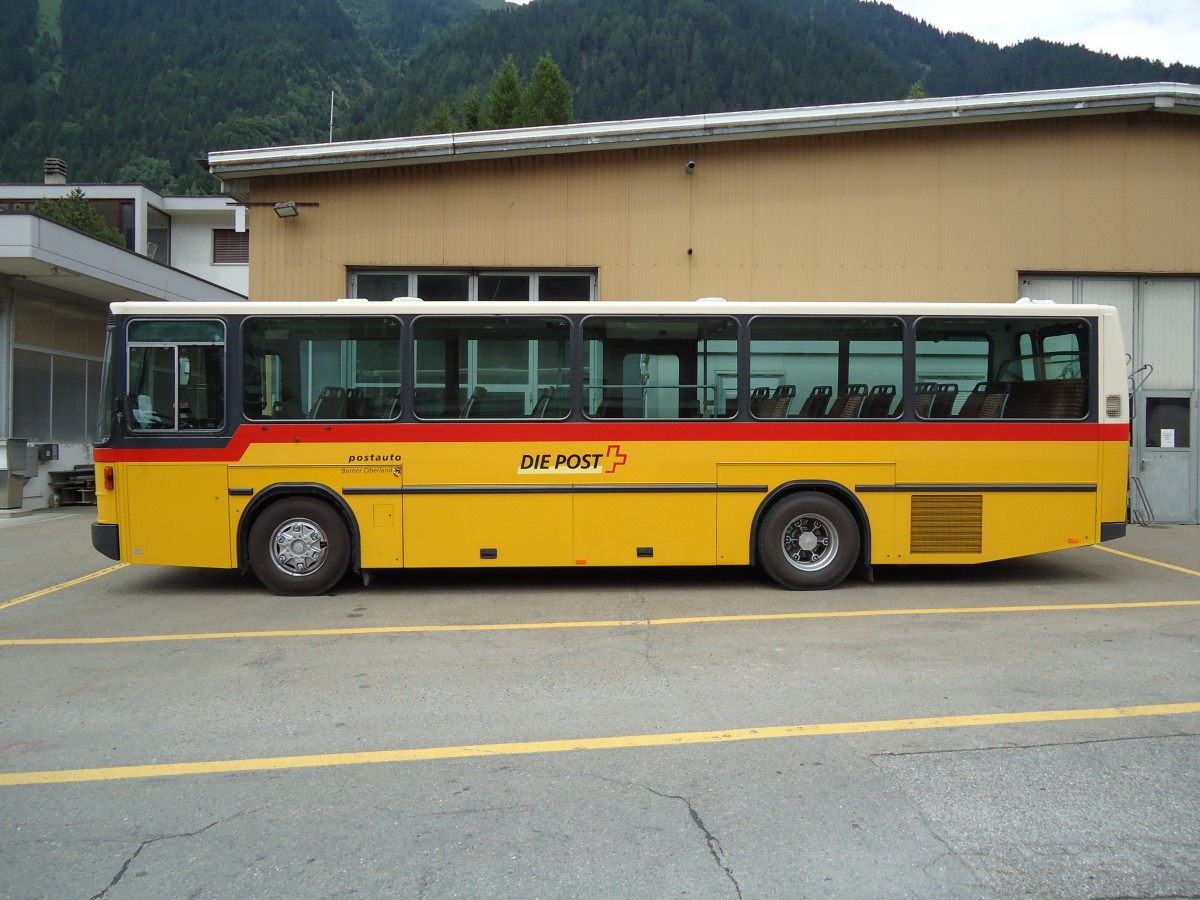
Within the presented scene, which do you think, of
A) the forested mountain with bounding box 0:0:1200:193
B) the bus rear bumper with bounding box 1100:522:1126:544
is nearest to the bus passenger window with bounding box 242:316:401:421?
the bus rear bumper with bounding box 1100:522:1126:544

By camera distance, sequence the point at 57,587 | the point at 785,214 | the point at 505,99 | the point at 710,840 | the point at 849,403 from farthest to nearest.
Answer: the point at 505,99 → the point at 785,214 → the point at 57,587 → the point at 849,403 → the point at 710,840

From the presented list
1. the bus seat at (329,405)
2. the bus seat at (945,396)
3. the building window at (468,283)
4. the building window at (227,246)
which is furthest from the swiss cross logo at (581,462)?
the building window at (227,246)

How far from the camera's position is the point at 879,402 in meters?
8.71

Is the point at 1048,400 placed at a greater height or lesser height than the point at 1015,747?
greater

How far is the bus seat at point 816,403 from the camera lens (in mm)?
8641

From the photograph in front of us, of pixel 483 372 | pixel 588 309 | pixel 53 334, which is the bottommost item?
pixel 483 372

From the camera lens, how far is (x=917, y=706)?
16.8 feet

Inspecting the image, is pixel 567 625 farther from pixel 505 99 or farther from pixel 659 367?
pixel 505 99

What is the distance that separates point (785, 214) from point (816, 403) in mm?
5842

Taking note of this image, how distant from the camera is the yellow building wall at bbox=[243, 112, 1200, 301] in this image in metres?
13.5

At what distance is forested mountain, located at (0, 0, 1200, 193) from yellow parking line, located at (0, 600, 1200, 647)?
223ft

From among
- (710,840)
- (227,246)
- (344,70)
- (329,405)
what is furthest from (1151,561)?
(344,70)

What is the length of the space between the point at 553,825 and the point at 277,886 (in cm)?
105

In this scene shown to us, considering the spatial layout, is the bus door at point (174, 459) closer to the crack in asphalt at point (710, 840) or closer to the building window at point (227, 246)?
the crack in asphalt at point (710, 840)
